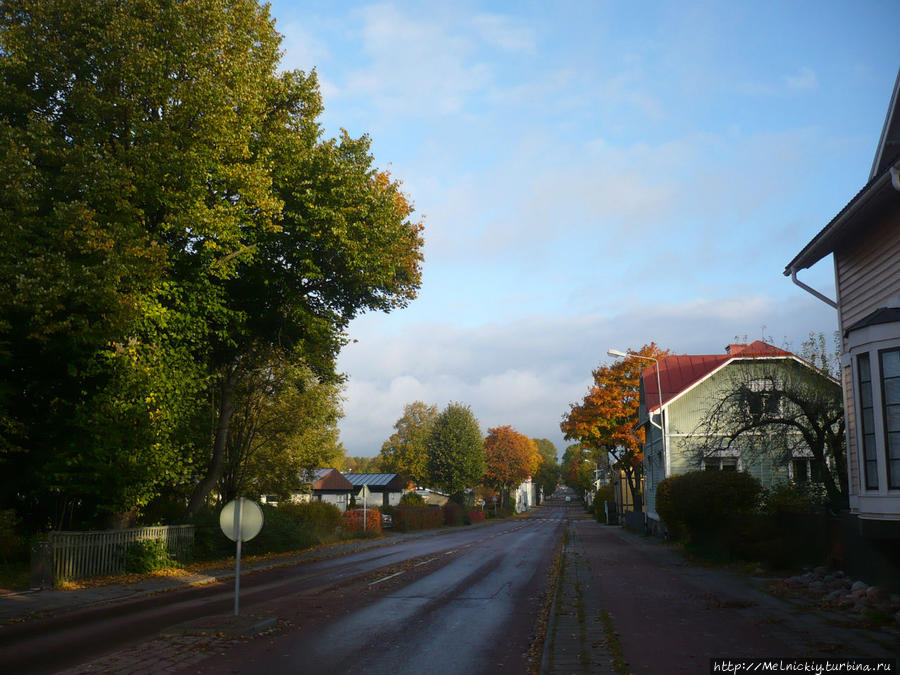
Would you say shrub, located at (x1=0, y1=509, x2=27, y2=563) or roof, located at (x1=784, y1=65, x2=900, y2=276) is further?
shrub, located at (x1=0, y1=509, x2=27, y2=563)

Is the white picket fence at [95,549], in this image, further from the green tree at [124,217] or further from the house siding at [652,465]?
the house siding at [652,465]

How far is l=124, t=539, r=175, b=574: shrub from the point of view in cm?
1938

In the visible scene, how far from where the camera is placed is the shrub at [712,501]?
21.1m

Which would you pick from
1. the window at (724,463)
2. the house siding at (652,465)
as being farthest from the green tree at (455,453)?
the window at (724,463)

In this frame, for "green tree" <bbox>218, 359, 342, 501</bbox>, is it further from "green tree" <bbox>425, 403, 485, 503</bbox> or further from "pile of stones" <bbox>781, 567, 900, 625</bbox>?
"green tree" <bbox>425, 403, 485, 503</bbox>

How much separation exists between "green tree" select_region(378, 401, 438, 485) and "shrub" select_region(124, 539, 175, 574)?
207ft

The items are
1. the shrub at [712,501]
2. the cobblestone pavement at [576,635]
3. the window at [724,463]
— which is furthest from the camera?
the window at [724,463]

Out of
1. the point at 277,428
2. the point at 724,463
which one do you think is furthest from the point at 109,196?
the point at 724,463

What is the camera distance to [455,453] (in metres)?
69.7

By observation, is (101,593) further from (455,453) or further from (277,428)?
(455,453)

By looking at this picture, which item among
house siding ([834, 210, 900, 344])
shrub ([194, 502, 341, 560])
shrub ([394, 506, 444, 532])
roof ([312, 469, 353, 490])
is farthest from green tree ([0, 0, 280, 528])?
roof ([312, 469, 353, 490])

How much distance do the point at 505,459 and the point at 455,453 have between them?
2750 centimetres

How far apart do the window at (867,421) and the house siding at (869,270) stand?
4.71 feet

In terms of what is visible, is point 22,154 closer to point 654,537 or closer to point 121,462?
point 121,462
